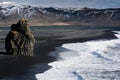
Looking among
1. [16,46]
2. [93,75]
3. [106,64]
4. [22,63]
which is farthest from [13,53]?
[93,75]

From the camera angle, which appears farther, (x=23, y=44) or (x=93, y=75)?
(x=23, y=44)

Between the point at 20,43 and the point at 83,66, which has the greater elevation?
the point at 20,43

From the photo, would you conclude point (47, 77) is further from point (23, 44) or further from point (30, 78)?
point (23, 44)


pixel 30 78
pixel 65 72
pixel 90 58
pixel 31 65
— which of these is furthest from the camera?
pixel 90 58

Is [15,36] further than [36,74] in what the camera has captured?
Yes

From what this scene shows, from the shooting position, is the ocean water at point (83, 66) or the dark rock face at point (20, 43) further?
the dark rock face at point (20, 43)

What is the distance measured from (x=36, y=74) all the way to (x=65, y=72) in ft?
8.17

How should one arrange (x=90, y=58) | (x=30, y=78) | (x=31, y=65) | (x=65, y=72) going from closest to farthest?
(x=30, y=78)
(x=65, y=72)
(x=31, y=65)
(x=90, y=58)

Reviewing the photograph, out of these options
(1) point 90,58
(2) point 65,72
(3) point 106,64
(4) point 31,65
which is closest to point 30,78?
(2) point 65,72

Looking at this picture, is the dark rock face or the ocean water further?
the dark rock face

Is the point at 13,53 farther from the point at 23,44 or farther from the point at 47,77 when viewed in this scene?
the point at 47,77

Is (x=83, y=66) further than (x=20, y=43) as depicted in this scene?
No

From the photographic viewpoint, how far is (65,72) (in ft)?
117

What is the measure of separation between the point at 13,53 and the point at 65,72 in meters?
12.1
